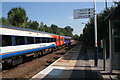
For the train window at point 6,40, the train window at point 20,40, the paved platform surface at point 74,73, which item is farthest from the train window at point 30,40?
the paved platform surface at point 74,73

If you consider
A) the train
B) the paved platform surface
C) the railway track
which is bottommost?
the railway track

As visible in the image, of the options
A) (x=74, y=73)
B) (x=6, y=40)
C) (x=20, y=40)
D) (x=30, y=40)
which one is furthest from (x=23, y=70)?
(x=74, y=73)

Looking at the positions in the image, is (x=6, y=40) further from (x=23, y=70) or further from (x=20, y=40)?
(x=23, y=70)

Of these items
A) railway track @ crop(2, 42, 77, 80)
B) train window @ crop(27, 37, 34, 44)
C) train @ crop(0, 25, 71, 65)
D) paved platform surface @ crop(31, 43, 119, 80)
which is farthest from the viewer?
train window @ crop(27, 37, 34, 44)

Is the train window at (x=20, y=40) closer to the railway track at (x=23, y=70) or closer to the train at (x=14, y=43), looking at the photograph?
the train at (x=14, y=43)

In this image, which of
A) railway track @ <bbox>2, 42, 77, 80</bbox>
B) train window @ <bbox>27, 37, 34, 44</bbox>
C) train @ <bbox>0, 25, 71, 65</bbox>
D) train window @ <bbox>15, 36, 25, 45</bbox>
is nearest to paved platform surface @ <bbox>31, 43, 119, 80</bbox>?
railway track @ <bbox>2, 42, 77, 80</bbox>

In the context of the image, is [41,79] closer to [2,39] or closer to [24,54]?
[2,39]

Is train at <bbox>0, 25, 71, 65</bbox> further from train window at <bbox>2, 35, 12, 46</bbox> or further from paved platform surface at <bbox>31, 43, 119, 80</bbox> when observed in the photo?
paved platform surface at <bbox>31, 43, 119, 80</bbox>

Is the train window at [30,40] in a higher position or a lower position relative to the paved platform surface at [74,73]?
higher

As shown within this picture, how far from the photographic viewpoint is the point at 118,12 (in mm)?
5496

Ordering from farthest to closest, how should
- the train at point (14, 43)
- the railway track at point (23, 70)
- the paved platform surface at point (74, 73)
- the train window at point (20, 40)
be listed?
the train window at point (20, 40)
the train at point (14, 43)
the railway track at point (23, 70)
the paved platform surface at point (74, 73)

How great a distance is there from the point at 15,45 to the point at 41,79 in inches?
151

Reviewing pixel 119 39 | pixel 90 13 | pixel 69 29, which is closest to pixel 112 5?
pixel 119 39

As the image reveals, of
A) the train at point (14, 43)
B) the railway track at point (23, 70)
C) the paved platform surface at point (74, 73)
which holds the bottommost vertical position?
the railway track at point (23, 70)
